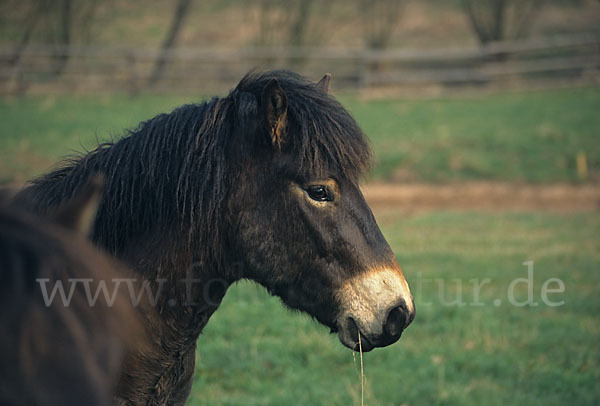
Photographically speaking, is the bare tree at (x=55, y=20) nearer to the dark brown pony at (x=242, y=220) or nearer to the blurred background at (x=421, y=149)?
the blurred background at (x=421, y=149)

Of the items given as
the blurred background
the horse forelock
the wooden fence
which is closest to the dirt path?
the blurred background

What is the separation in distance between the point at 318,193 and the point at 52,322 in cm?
161

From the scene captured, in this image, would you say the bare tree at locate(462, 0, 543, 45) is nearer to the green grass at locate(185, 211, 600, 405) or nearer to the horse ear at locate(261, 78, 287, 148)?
the green grass at locate(185, 211, 600, 405)

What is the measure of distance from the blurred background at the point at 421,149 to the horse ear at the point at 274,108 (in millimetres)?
1255

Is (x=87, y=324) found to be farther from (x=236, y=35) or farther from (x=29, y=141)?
(x=236, y=35)

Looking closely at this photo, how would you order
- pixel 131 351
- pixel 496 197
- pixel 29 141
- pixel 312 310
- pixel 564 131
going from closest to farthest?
pixel 131 351, pixel 312 310, pixel 496 197, pixel 29 141, pixel 564 131

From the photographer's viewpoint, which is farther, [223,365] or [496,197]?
[496,197]

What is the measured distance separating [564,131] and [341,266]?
1542 cm

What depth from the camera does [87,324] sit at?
3.85 ft

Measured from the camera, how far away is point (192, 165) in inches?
102

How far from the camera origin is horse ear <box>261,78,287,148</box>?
2545 mm

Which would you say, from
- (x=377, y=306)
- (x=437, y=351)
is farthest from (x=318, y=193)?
(x=437, y=351)

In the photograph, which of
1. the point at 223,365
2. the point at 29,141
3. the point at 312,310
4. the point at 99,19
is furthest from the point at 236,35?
the point at 312,310

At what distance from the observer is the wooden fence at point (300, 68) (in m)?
22.8
